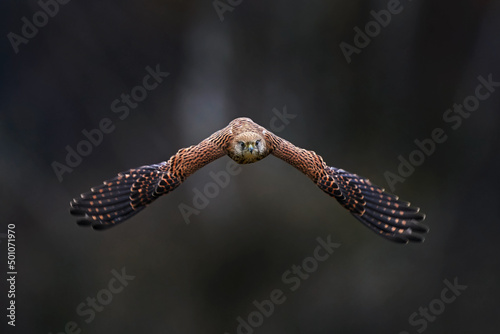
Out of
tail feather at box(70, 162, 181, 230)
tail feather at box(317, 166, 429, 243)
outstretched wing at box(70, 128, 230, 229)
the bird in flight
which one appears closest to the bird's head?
the bird in flight

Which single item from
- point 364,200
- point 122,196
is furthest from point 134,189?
point 364,200

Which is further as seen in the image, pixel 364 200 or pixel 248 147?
pixel 364 200

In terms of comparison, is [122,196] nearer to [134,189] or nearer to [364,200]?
[134,189]

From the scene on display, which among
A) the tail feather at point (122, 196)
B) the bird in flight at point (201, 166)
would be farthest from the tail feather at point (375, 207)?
the tail feather at point (122, 196)

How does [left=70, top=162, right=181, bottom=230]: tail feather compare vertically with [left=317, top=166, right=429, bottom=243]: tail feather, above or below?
above

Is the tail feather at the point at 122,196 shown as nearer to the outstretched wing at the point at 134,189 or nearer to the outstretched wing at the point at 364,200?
the outstretched wing at the point at 134,189

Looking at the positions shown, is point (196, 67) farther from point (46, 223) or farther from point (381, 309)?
point (381, 309)

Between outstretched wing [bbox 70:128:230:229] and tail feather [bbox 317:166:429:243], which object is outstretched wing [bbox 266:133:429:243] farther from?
outstretched wing [bbox 70:128:230:229]
